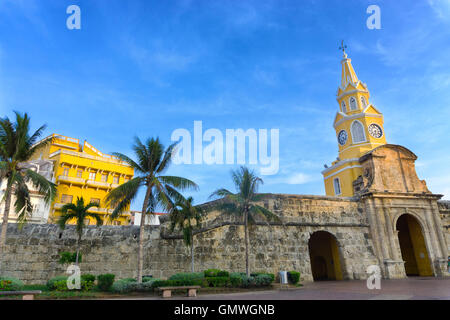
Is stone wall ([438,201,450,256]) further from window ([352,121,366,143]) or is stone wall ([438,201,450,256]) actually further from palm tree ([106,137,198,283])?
palm tree ([106,137,198,283])

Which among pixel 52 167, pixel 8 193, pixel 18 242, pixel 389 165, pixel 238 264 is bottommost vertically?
pixel 238 264

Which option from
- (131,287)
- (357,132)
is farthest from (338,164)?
(131,287)

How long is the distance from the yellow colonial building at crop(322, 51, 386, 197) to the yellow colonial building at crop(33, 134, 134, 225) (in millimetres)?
23217

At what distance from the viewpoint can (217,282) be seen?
13.8m

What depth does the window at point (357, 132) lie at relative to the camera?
1060 inches

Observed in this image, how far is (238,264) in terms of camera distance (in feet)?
57.1

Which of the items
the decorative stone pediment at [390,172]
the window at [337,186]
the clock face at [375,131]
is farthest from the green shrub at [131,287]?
the clock face at [375,131]

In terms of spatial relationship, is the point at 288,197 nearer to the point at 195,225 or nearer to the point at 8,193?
the point at 195,225

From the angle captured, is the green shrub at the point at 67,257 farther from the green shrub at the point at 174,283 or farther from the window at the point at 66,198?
the window at the point at 66,198

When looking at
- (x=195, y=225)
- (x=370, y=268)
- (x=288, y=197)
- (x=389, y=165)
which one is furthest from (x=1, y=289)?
(x=389, y=165)

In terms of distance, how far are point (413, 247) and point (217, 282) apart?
19.0 m

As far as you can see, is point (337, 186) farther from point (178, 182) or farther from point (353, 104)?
point (178, 182)

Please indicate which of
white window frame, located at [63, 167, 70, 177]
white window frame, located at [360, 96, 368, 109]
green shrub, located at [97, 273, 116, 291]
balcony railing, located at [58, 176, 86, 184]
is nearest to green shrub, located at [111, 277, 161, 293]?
green shrub, located at [97, 273, 116, 291]
